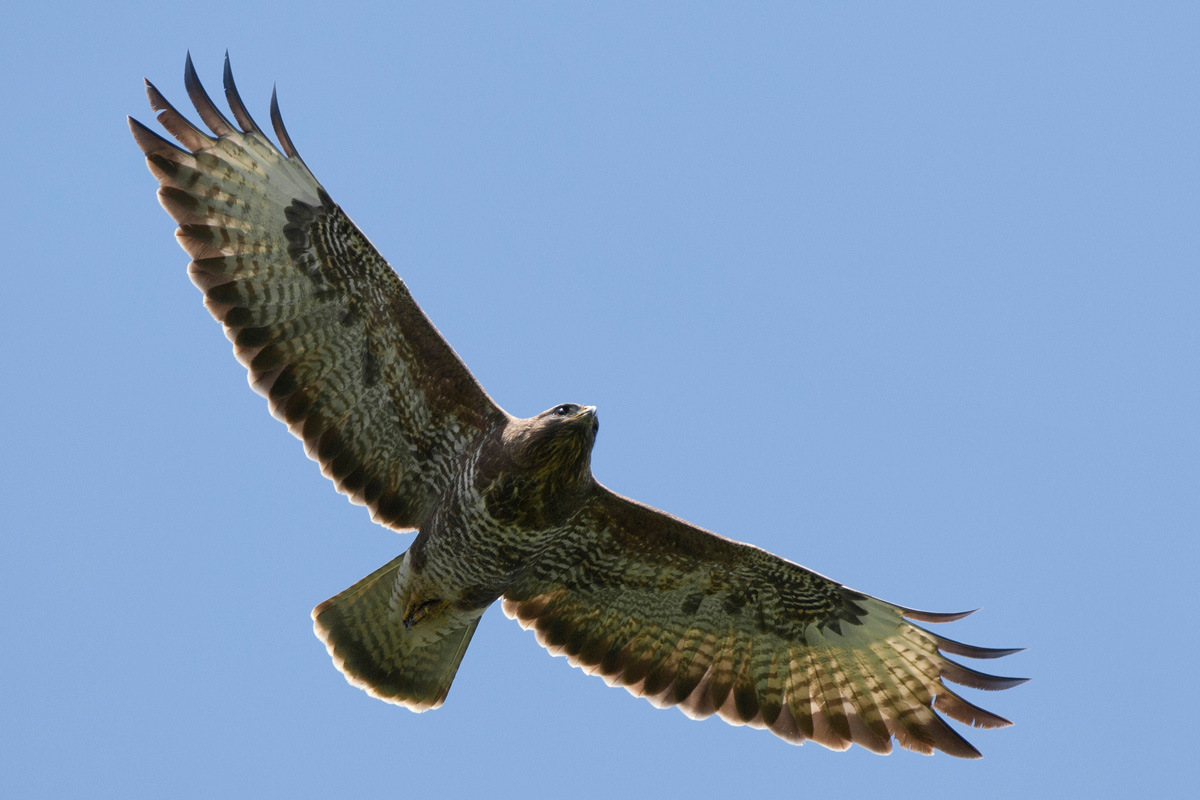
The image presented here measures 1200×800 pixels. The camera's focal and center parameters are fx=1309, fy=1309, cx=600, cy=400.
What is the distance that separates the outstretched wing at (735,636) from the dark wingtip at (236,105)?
11.3ft

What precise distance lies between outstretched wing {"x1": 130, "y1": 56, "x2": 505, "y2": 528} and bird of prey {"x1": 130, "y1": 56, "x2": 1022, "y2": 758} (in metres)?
0.01

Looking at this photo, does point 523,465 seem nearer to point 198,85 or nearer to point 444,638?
point 444,638

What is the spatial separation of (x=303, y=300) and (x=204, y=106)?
56.3 inches

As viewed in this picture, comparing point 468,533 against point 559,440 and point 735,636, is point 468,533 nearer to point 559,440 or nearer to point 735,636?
point 559,440

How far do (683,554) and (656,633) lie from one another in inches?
30.0

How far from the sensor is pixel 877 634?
936 cm

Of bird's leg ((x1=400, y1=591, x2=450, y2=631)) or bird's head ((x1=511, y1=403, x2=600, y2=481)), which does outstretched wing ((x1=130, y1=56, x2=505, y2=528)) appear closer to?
bird's head ((x1=511, y1=403, x2=600, y2=481))

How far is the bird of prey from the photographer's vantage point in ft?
28.4

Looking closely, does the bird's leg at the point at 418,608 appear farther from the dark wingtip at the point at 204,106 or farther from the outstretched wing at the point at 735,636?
the dark wingtip at the point at 204,106

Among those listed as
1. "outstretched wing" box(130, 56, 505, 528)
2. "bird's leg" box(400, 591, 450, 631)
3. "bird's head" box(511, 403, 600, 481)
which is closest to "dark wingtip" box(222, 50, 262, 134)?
"outstretched wing" box(130, 56, 505, 528)

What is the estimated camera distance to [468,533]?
8.59 meters

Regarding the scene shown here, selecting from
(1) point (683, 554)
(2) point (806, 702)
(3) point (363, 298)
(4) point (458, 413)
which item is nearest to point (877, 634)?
(2) point (806, 702)

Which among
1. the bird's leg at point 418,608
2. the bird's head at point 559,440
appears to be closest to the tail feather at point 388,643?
the bird's leg at point 418,608

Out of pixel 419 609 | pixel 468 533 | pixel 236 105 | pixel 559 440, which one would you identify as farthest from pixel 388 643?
pixel 236 105
